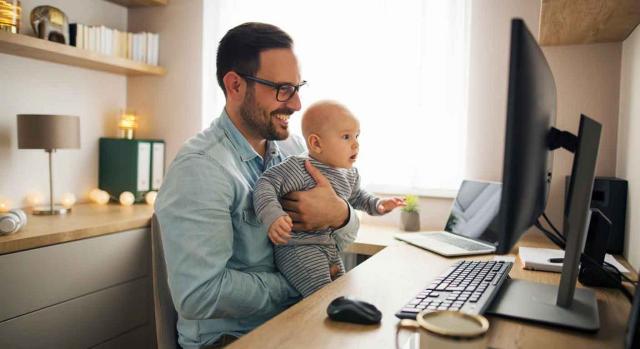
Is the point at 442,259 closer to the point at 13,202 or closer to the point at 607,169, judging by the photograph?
the point at 607,169

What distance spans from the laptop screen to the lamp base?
193cm

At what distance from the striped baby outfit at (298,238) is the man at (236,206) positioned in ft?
0.11

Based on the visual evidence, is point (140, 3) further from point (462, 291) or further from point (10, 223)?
point (462, 291)

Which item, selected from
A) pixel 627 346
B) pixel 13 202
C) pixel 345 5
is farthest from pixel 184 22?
pixel 627 346

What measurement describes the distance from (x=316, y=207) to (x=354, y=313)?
551 millimetres

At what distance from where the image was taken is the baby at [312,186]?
1.32 m

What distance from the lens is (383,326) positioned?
914 millimetres

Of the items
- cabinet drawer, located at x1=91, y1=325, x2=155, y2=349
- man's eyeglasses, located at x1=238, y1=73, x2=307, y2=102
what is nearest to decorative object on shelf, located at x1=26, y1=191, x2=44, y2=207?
cabinet drawer, located at x1=91, y1=325, x2=155, y2=349

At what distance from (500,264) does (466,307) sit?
1.50 ft

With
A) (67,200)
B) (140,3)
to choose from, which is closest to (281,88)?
(67,200)

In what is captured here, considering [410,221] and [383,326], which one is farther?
[410,221]

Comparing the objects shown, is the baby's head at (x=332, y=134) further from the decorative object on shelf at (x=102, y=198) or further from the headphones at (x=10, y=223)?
the decorative object on shelf at (x=102, y=198)

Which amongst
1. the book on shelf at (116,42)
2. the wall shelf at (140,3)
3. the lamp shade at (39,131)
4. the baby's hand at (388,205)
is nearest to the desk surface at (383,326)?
the baby's hand at (388,205)

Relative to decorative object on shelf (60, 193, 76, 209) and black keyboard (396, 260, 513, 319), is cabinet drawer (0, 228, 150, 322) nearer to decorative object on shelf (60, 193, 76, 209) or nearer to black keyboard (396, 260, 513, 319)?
decorative object on shelf (60, 193, 76, 209)
